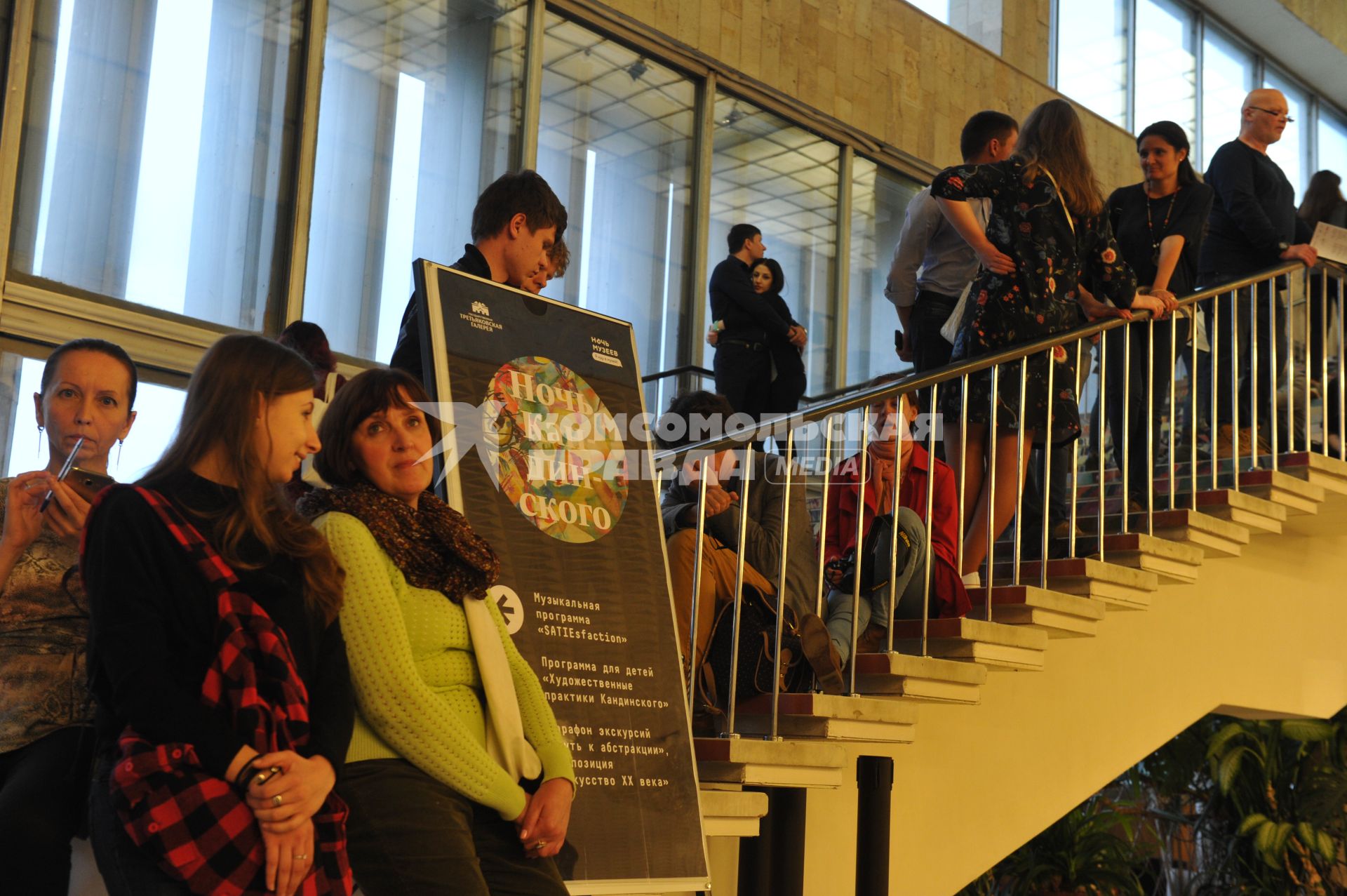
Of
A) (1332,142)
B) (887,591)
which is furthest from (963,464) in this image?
(1332,142)

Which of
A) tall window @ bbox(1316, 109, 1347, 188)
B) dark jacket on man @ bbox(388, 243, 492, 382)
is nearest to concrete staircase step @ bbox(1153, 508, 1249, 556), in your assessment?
dark jacket on man @ bbox(388, 243, 492, 382)

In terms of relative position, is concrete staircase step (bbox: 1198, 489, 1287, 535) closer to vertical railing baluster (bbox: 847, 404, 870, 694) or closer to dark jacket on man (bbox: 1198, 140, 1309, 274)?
→ dark jacket on man (bbox: 1198, 140, 1309, 274)

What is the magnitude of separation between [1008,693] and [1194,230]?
6.15 ft

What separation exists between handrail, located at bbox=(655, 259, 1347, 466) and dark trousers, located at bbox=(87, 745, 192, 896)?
1777 millimetres

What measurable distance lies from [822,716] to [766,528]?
0.55 metres

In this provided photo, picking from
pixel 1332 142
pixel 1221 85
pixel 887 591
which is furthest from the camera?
pixel 1332 142

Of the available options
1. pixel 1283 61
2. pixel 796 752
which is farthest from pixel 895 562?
pixel 1283 61

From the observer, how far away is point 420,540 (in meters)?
2.24

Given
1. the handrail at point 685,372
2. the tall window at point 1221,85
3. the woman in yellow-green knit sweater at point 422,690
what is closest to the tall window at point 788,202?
the handrail at point 685,372

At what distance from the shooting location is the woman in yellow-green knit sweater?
2.05m

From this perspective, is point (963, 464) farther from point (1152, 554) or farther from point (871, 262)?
point (871, 262)

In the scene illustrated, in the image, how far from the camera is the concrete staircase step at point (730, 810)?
10.2ft

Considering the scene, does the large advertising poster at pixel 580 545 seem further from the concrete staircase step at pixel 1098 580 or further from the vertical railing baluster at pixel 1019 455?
the concrete staircase step at pixel 1098 580

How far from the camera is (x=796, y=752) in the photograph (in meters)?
3.34
